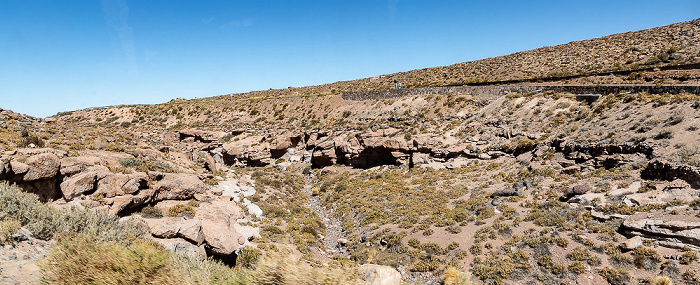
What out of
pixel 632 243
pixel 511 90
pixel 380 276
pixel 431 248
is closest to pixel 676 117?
pixel 632 243

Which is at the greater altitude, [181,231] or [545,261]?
[181,231]

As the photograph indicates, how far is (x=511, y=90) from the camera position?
125 ft

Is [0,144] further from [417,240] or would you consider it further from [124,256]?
[417,240]

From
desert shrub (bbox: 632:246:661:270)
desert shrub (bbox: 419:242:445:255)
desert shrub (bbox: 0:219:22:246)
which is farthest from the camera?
desert shrub (bbox: 419:242:445:255)

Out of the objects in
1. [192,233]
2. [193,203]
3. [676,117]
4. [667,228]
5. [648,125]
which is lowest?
[667,228]

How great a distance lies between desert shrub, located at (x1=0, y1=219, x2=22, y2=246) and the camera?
7.51m

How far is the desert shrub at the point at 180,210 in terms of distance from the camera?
49.2 ft

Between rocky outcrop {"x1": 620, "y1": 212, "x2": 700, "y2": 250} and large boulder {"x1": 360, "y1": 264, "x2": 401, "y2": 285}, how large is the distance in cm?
1223

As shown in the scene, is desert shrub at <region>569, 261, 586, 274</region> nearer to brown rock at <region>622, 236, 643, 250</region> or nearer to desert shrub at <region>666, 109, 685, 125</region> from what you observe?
brown rock at <region>622, 236, 643, 250</region>

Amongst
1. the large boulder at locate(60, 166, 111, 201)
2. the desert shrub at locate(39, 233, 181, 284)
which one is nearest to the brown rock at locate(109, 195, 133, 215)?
the large boulder at locate(60, 166, 111, 201)

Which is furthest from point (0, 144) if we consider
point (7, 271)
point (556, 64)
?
point (556, 64)

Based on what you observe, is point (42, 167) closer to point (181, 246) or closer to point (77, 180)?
point (77, 180)

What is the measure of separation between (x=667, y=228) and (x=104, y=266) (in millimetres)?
20116

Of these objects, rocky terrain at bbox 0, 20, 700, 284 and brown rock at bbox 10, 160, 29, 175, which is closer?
brown rock at bbox 10, 160, 29, 175
